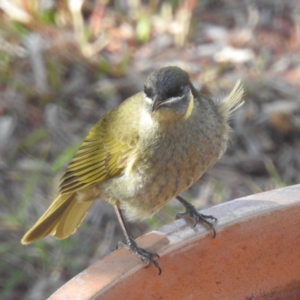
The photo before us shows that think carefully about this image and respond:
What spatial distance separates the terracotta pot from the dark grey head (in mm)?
549

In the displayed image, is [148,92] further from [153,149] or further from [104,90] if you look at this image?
[104,90]

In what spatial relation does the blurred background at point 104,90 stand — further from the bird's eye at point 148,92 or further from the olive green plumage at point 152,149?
the bird's eye at point 148,92

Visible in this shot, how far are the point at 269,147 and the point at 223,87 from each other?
20.1 inches

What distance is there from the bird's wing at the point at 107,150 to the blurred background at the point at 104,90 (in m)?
0.87

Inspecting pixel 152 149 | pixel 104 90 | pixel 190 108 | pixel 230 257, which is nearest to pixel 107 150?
pixel 152 149

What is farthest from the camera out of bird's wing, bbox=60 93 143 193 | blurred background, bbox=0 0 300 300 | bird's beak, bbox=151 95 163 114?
blurred background, bbox=0 0 300 300

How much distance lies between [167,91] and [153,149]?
296 mm

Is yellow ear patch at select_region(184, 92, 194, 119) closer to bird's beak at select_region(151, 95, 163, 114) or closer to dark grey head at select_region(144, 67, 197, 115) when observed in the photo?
dark grey head at select_region(144, 67, 197, 115)

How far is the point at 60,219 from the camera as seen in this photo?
12.6ft

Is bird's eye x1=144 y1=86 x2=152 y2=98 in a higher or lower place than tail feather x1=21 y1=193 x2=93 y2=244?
higher

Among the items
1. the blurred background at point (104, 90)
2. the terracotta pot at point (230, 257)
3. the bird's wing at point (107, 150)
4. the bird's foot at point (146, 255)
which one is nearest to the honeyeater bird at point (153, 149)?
the bird's wing at point (107, 150)

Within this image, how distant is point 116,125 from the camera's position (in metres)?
3.70

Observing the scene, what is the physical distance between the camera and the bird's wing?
11.8 ft

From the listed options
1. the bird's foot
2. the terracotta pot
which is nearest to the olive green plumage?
the terracotta pot
